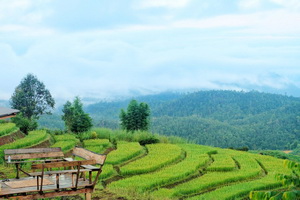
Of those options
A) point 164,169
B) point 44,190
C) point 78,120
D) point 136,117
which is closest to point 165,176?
point 164,169

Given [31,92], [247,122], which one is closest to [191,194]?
[31,92]

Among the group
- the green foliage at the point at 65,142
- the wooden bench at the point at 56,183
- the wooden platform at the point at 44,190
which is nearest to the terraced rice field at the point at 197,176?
the wooden bench at the point at 56,183

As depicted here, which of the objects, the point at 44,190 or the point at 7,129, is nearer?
the point at 44,190

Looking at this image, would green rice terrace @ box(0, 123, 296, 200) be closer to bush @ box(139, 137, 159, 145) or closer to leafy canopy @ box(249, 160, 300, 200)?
bush @ box(139, 137, 159, 145)

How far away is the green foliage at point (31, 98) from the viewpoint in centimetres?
4350

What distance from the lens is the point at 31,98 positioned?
4397 cm

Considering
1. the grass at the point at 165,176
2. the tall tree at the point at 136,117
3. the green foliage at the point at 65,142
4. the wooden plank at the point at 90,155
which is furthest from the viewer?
the tall tree at the point at 136,117

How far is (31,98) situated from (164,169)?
94.4ft

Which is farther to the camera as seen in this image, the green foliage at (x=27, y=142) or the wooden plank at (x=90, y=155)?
the green foliage at (x=27, y=142)

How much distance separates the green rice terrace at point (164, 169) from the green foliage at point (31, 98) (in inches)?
717

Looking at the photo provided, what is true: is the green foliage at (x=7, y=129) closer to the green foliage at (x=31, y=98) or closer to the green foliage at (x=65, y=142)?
the green foliage at (x=65, y=142)

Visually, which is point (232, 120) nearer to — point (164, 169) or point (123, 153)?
point (123, 153)

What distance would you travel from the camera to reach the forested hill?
59188 mm

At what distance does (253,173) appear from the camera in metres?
18.6
